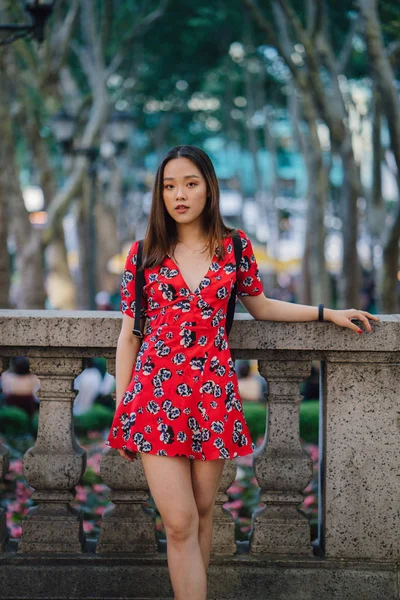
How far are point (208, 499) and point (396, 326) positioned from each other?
1118 mm

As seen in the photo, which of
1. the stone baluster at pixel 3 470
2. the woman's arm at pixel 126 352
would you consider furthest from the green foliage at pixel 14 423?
the woman's arm at pixel 126 352

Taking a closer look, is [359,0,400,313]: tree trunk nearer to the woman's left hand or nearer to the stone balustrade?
the stone balustrade

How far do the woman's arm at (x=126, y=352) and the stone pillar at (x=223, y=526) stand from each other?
0.74 m

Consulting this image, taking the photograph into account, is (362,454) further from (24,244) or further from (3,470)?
(24,244)

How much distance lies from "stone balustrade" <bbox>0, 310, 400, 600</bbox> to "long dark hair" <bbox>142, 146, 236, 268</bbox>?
48 cm

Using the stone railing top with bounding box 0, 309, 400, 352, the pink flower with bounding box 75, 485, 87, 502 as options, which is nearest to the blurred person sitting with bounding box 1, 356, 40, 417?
the pink flower with bounding box 75, 485, 87, 502

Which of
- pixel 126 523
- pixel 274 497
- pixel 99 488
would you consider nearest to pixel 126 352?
pixel 126 523

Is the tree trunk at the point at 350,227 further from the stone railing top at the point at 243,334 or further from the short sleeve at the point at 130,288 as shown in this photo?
the short sleeve at the point at 130,288

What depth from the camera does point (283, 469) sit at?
372 cm

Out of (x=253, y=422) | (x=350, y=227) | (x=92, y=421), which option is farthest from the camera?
(x=350, y=227)

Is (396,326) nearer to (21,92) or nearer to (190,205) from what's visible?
(190,205)

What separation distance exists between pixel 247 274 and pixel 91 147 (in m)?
12.2

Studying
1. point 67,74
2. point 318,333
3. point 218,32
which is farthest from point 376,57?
point 218,32

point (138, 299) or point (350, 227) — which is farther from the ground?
point (350, 227)
